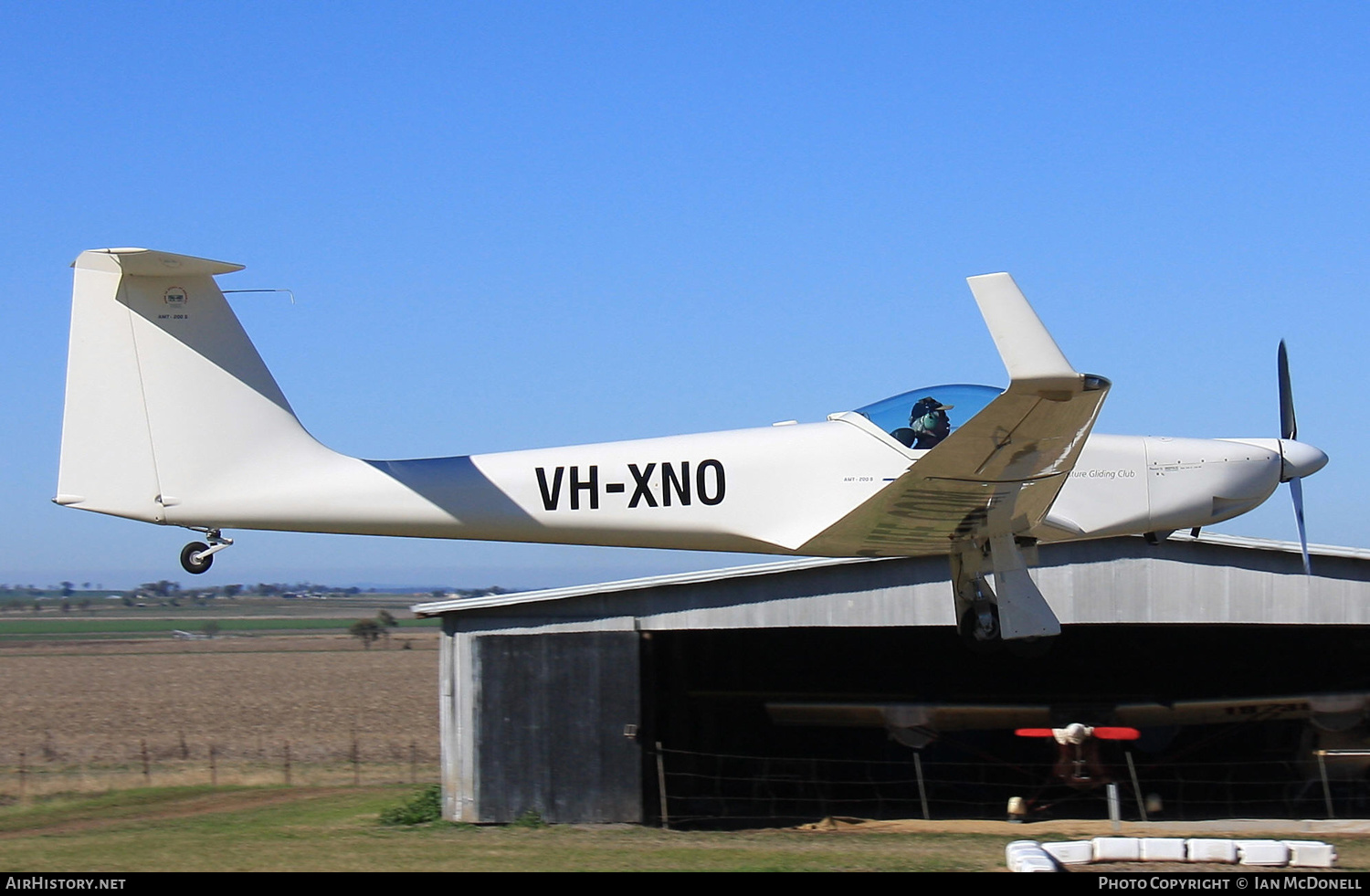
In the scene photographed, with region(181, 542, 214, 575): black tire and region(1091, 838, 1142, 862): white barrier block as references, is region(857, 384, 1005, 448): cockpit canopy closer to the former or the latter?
region(1091, 838, 1142, 862): white barrier block

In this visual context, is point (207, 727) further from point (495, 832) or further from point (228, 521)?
point (228, 521)

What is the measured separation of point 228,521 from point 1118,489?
23.3 ft

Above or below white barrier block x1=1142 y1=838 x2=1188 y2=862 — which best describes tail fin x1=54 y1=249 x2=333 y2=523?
above

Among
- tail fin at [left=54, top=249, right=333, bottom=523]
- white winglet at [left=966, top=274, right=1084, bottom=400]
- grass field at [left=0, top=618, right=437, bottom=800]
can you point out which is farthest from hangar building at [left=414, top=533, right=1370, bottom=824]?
white winglet at [left=966, top=274, right=1084, bottom=400]

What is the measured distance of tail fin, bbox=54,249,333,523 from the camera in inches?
382

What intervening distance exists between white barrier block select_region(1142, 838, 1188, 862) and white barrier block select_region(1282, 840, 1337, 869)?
1.03 m

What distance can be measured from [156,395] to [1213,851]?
368 inches

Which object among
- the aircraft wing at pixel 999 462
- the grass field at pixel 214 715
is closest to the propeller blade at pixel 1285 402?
the aircraft wing at pixel 999 462

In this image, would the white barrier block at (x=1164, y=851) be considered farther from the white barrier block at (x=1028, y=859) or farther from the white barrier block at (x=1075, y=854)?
the white barrier block at (x=1028, y=859)

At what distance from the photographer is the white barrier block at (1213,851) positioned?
10852 millimetres

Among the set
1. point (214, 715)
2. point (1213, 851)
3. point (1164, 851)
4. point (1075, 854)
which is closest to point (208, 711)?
point (214, 715)

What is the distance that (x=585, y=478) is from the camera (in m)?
10.3

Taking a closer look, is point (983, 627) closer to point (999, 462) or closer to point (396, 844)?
point (999, 462)
